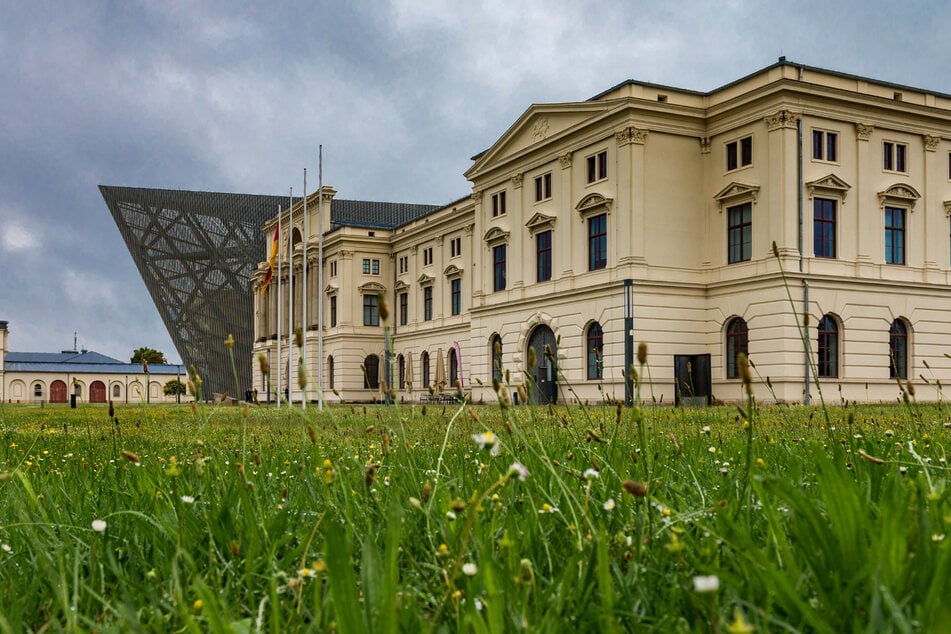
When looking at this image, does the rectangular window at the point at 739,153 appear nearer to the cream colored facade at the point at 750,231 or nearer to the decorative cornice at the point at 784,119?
the cream colored facade at the point at 750,231

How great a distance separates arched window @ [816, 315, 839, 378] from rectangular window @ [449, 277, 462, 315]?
85.1 feet

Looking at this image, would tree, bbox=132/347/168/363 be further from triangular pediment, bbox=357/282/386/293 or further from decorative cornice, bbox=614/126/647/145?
→ decorative cornice, bbox=614/126/647/145

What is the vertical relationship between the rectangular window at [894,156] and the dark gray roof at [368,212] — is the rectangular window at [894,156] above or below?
below

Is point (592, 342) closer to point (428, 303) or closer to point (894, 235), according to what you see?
point (894, 235)

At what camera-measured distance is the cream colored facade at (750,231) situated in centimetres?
3044

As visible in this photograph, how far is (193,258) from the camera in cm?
8694

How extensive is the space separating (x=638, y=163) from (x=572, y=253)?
489 centimetres

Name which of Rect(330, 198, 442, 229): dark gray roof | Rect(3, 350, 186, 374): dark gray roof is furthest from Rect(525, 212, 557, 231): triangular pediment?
Rect(3, 350, 186, 374): dark gray roof

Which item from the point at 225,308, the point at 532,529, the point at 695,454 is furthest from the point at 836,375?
the point at 225,308

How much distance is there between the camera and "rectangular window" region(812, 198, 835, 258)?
1224 inches

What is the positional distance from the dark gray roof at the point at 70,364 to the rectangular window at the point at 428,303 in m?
83.1

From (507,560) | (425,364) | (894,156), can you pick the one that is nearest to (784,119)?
(894,156)

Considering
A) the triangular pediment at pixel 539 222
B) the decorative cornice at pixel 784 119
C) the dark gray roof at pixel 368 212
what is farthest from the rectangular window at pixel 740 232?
the dark gray roof at pixel 368 212

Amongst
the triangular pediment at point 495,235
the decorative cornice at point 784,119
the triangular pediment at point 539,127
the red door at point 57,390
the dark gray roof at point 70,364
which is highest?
the triangular pediment at point 539,127
